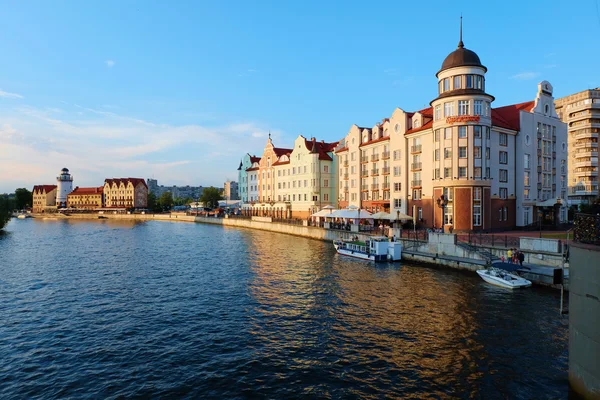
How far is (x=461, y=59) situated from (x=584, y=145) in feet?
222

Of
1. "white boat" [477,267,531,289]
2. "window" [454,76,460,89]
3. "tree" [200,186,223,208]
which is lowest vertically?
"white boat" [477,267,531,289]

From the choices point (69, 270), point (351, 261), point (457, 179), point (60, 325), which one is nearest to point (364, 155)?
point (457, 179)

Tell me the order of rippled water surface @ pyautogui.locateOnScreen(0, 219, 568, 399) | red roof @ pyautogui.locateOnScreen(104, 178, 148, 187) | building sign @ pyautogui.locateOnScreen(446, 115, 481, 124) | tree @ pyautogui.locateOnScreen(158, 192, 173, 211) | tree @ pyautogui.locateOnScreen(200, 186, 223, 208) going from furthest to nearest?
Answer: tree @ pyautogui.locateOnScreen(158, 192, 173, 211) → red roof @ pyautogui.locateOnScreen(104, 178, 148, 187) → tree @ pyautogui.locateOnScreen(200, 186, 223, 208) → building sign @ pyautogui.locateOnScreen(446, 115, 481, 124) → rippled water surface @ pyautogui.locateOnScreen(0, 219, 568, 399)

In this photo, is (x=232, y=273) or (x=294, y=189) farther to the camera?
(x=294, y=189)

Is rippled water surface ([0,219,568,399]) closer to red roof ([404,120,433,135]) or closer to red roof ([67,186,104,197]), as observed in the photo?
red roof ([404,120,433,135])

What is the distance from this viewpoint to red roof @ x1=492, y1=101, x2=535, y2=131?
54156 mm

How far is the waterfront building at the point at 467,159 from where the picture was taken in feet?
163

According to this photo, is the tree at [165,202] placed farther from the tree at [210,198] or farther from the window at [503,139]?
the window at [503,139]

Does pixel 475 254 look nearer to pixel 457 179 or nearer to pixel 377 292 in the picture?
pixel 377 292

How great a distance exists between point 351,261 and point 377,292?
46.5ft

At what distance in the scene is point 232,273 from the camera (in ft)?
120

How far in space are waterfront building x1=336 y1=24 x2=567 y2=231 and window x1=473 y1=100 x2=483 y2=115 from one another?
0.13 meters

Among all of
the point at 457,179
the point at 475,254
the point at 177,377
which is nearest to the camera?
the point at 177,377

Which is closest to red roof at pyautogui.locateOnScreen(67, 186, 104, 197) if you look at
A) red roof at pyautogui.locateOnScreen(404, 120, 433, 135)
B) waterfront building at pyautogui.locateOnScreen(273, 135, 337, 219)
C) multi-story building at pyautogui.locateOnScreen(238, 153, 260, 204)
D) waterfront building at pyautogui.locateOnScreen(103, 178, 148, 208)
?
waterfront building at pyautogui.locateOnScreen(103, 178, 148, 208)
